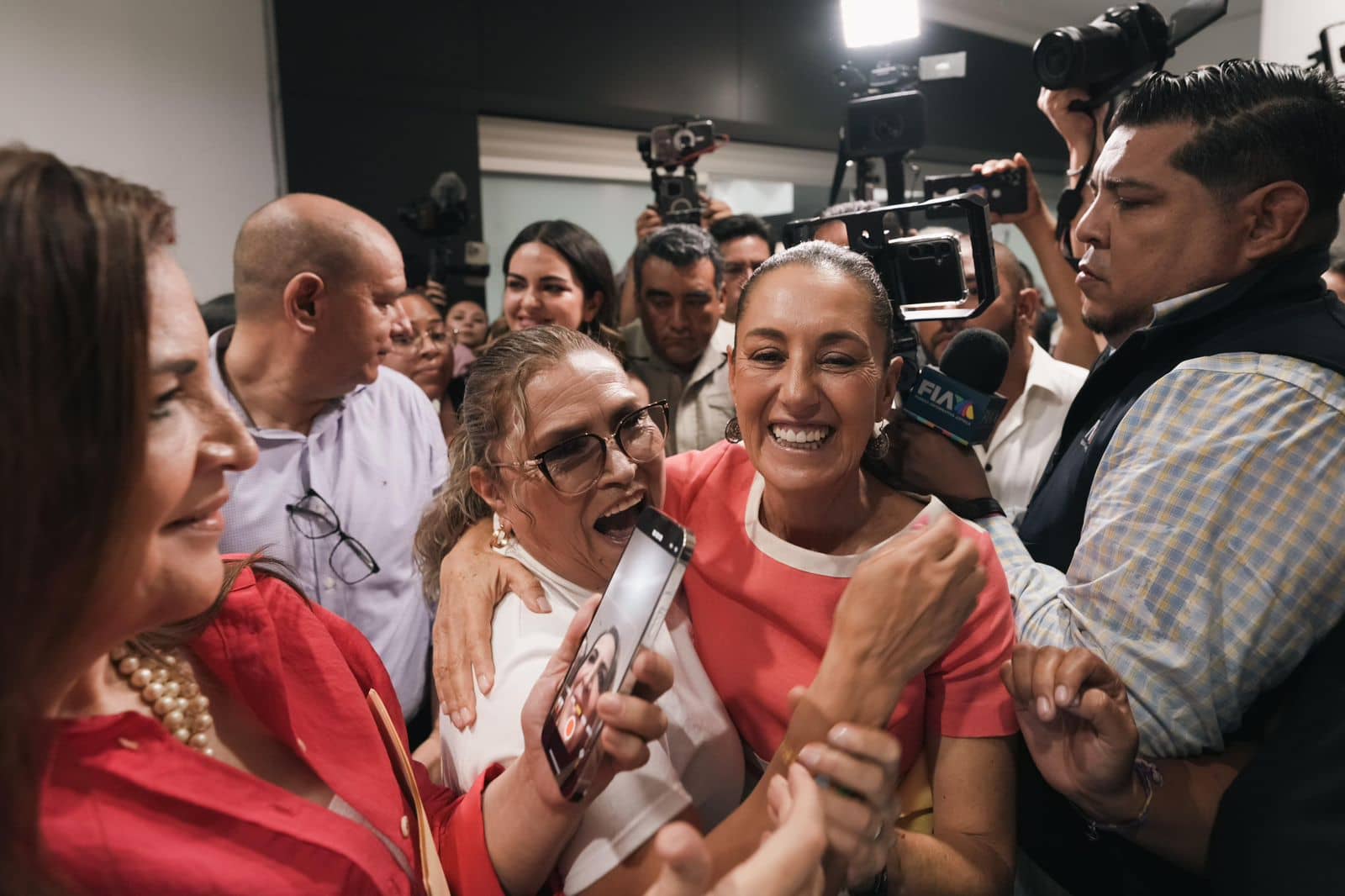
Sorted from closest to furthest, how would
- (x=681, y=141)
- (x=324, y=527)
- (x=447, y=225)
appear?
1. (x=324, y=527)
2. (x=681, y=141)
3. (x=447, y=225)

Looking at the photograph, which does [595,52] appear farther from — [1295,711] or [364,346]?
[1295,711]

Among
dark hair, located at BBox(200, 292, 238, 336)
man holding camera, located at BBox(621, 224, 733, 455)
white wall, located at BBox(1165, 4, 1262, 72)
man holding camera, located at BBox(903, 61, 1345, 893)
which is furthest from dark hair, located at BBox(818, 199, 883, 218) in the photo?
white wall, located at BBox(1165, 4, 1262, 72)

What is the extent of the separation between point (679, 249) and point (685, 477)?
5.31ft

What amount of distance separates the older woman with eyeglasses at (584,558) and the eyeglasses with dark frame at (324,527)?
421 millimetres

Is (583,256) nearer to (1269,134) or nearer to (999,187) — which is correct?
(999,187)

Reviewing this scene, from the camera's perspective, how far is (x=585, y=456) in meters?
1.23

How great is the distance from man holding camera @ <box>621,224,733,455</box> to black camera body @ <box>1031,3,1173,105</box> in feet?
4.05

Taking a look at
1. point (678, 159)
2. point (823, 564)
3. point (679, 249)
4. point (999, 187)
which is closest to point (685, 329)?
point (679, 249)

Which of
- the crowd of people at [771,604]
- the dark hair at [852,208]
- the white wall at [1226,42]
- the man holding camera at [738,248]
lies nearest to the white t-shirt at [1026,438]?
the dark hair at [852,208]

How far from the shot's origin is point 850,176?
268 inches

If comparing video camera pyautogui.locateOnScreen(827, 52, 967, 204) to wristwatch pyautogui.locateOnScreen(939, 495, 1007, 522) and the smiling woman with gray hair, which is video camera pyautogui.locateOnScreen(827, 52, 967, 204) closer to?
wristwatch pyautogui.locateOnScreen(939, 495, 1007, 522)

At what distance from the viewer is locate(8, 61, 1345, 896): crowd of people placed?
610 millimetres

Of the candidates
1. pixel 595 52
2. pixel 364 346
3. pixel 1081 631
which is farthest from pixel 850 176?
pixel 1081 631

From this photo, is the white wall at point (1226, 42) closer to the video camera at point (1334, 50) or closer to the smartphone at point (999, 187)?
the video camera at point (1334, 50)
